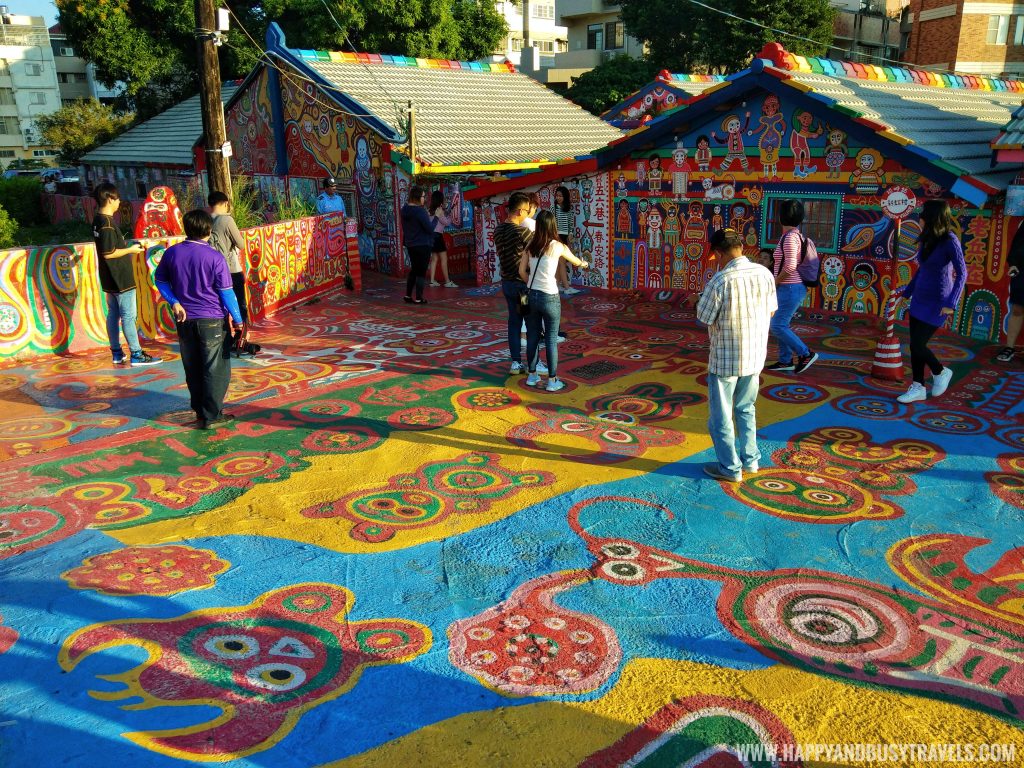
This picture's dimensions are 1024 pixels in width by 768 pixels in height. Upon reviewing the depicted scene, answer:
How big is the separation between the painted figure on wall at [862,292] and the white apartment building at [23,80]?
7441 cm

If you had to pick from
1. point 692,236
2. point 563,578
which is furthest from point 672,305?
point 563,578

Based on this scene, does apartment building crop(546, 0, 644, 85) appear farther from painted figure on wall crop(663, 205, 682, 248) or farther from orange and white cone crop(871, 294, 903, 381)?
orange and white cone crop(871, 294, 903, 381)

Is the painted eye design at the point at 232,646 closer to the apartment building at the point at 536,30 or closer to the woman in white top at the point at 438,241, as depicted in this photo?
the woman in white top at the point at 438,241

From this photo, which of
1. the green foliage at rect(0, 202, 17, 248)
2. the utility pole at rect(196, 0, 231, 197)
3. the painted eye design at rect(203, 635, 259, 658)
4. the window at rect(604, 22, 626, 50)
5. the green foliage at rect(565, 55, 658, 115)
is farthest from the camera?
the window at rect(604, 22, 626, 50)

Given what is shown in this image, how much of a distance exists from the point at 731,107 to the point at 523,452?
745cm

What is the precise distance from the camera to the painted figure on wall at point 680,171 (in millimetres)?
12523

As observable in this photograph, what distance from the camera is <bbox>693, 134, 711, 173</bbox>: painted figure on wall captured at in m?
12.2

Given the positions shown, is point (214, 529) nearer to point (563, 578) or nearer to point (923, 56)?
point (563, 578)

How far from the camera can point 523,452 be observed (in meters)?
→ 6.98

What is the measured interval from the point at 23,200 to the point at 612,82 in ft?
85.0

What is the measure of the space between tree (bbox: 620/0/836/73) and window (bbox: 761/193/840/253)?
2530cm

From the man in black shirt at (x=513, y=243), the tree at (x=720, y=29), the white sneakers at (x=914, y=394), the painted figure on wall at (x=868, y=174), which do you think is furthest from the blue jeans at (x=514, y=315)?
the tree at (x=720, y=29)

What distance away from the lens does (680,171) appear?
12.6 metres

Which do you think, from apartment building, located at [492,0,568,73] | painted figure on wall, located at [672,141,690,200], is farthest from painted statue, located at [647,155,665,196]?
apartment building, located at [492,0,568,73]
